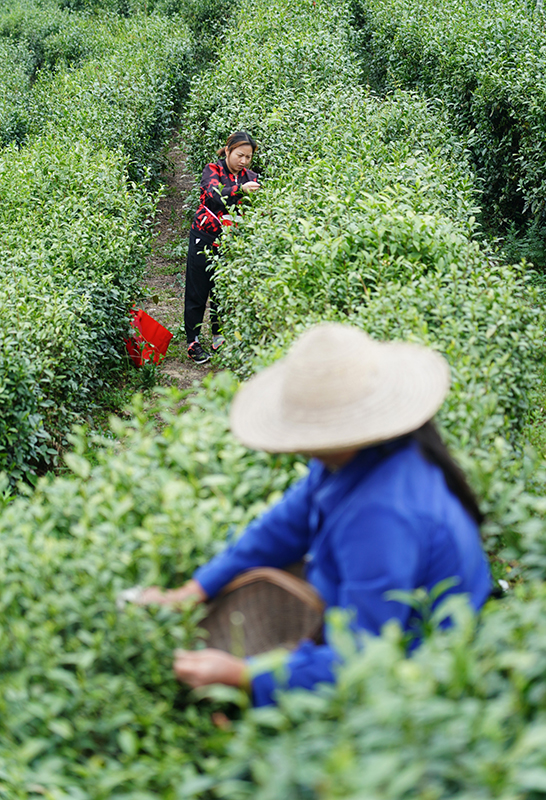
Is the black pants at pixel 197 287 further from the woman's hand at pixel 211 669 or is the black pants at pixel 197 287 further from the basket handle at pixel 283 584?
the woman's hand at pixel 211 669

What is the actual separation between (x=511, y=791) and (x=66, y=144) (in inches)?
301

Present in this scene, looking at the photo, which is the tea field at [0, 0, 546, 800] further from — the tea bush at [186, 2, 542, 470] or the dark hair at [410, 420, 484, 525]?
the dark hair at [410, 420, 484, 525]

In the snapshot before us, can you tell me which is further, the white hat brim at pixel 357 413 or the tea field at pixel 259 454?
the white hat brim at pixel 357 413

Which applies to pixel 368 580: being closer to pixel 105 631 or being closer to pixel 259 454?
pixel 105 631

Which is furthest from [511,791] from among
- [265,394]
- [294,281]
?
[294,281]

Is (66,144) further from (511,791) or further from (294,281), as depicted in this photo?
(511,791)

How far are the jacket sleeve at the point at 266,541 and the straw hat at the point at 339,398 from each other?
255 millimetres

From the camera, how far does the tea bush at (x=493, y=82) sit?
6930 millimetres

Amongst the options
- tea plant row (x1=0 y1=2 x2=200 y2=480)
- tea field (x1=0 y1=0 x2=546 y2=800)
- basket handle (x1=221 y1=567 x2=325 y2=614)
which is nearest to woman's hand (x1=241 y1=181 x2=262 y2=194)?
tea field (x1=0 y1=0 x2=546 y2=800)

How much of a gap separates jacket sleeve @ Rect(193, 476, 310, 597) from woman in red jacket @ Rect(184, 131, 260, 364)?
149 inches

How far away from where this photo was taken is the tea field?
1.41 meters

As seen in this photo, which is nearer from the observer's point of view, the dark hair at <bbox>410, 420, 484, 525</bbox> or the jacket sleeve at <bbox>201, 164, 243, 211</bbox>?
the dark hair at <bbox>410, 420, 484, 525</bbox>

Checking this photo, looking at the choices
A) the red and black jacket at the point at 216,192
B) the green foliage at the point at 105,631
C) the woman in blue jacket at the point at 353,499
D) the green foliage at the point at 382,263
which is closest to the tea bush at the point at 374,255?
the green foliage at the point at 382,263

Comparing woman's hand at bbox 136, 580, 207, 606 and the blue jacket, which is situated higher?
the blue jacket
